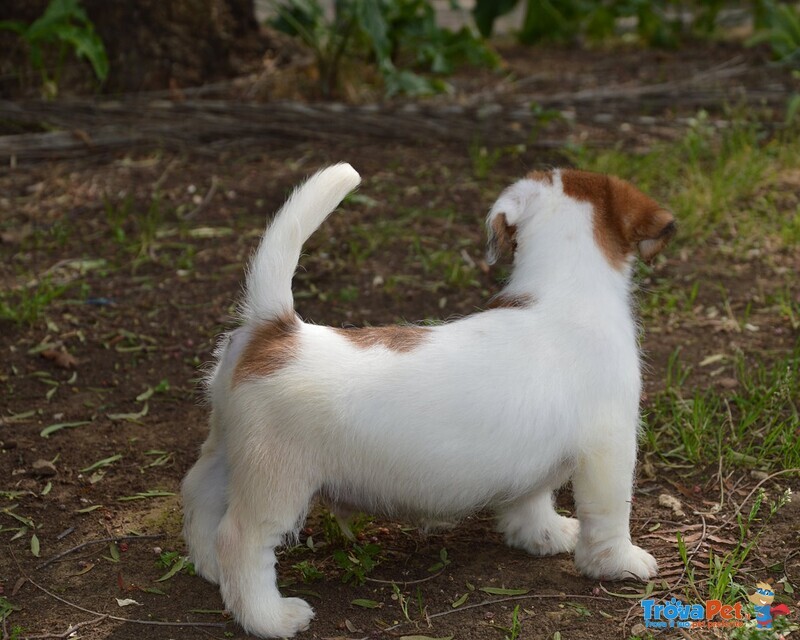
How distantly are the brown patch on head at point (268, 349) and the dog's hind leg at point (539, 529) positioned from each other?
87 centimetres

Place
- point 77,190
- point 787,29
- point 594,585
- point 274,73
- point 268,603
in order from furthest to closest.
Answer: point 787,29, point 274,73, point 77,190, point 594,585, point 268,603

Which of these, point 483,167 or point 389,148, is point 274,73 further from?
point 483,167

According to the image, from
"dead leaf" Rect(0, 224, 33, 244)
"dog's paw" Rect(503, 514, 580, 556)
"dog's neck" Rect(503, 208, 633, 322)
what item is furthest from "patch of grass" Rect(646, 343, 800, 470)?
"dead leaf" Rect(0, 224, 33, 244)

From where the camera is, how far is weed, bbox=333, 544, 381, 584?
303 cm

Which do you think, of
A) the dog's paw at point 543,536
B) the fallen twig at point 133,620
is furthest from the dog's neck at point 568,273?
the fallen twig at point 133,620

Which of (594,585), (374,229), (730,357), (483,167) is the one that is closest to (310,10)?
(483,167)

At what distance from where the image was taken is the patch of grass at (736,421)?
3.54 meters

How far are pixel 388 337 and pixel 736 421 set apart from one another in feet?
5.35

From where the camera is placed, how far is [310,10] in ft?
24.5

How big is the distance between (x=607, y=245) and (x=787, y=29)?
630 cm

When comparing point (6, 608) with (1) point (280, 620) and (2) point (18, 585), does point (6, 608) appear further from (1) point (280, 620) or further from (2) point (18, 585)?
(1) point (280, 620)

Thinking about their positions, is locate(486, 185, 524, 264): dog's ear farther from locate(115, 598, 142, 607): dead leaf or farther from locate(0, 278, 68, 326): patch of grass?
locate(0, 278, 68, 326): patch of grass

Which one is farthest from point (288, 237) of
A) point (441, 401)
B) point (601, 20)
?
point (601, 20)

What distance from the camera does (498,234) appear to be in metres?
3.03
